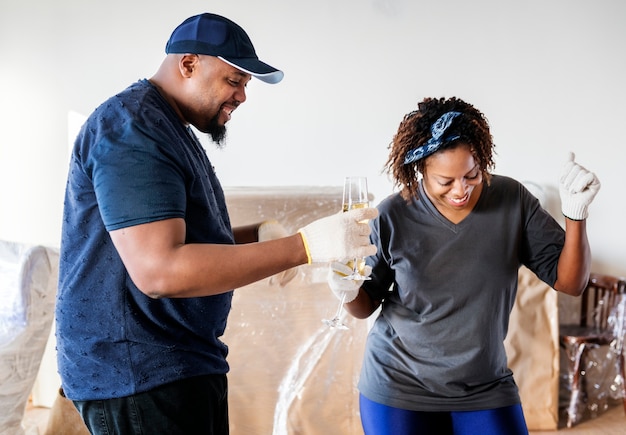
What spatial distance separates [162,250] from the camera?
110 centimetres

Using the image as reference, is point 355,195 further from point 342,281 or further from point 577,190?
point 577,190

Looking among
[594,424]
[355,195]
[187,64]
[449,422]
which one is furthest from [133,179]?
[594,424]

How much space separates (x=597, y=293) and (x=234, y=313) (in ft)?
6.04

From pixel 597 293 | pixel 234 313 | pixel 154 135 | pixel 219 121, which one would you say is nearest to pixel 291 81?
pixel 234 313

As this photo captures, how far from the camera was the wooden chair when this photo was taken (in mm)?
3340

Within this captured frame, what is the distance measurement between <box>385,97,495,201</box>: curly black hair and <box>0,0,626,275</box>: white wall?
1.66m

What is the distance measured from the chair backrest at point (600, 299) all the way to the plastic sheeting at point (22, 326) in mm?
2542

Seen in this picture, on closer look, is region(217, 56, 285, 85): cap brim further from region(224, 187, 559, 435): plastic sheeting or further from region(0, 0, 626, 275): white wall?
region(0, 0, 626, 275): white wall

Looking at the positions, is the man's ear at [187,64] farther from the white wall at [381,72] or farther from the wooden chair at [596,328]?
the wooden chair at [596,328]

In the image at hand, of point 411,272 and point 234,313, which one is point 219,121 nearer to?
point 411,272

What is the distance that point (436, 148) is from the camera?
1.69 m

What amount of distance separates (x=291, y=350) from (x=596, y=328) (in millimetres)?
1569

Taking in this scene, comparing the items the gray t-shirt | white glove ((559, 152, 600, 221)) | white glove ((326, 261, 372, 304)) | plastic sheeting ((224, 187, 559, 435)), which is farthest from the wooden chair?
white glove ((326, 261, 372, 304))

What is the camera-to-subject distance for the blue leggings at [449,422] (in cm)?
164
